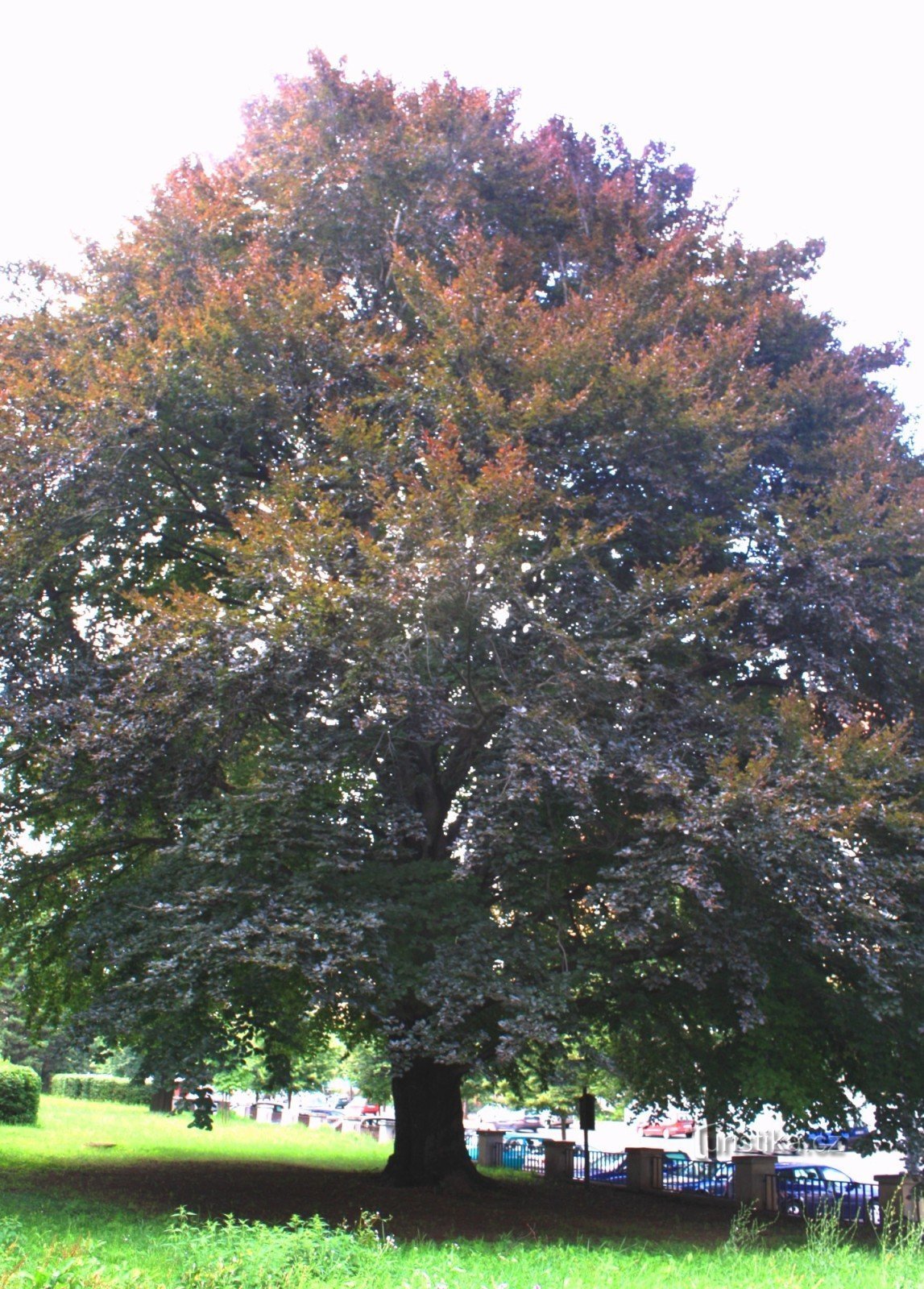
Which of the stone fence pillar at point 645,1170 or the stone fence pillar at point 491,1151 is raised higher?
the stone fence pillar at point 645,1170

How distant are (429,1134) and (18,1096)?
531 inches

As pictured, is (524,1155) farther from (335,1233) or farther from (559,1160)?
(335,1233)

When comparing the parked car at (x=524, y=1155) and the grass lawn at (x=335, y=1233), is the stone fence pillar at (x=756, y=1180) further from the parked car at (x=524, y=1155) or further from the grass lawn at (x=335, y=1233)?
the parked car at (x=524, y=1155)

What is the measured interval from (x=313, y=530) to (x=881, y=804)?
624 centimetres

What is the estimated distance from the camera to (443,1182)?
14.7 metres

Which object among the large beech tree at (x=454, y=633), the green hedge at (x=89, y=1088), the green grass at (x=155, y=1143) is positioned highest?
the large beech tree at (x=454, y=633)

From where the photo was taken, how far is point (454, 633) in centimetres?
1077

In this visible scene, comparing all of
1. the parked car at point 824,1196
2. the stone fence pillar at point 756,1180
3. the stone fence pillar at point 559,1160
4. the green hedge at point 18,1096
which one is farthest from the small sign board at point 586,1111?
the green hedge at point 18,1096

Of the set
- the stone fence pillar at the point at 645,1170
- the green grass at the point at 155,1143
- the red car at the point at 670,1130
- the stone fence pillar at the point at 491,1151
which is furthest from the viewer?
the red car at the point at 670,1130

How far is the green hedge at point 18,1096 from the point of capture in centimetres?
2345

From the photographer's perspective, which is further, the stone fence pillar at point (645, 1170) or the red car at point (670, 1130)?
the red car at point (670, 1130)

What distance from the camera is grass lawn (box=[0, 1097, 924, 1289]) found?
5832mm

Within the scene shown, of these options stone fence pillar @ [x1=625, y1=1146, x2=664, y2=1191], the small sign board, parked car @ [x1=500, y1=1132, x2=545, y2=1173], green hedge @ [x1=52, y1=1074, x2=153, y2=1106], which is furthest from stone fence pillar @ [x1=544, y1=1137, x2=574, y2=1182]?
green hedge @ [x1=52, y1=1074, x2=153, y2=1106]

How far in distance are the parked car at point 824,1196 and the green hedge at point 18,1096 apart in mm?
16969
